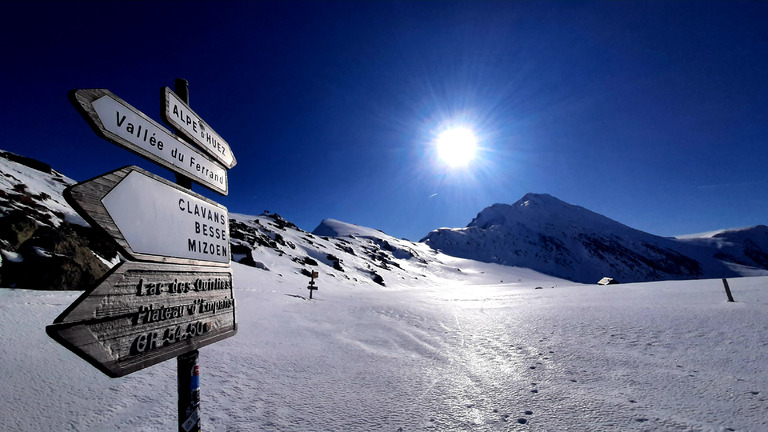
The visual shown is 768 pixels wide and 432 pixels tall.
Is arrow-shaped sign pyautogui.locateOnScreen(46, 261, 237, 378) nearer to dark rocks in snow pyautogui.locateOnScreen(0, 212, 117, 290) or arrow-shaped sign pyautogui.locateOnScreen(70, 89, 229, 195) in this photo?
arrow-shaped sign pyautogui.locateOnScreen(70, 89, 229, 195)

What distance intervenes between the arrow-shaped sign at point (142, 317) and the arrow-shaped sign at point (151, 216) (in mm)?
128

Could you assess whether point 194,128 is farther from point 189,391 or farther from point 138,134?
point 189,391

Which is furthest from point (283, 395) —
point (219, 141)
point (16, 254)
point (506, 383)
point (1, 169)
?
point (1, 169)

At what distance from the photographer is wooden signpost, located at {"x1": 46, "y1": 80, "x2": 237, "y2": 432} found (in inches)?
66.8

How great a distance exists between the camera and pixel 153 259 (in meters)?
2.07

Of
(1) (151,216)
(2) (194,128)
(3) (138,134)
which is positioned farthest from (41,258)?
(1) (151,216)

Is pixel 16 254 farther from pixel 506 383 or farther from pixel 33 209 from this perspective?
pixel 506 383

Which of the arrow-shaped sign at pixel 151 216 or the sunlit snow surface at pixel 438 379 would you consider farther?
the sunlit snow surface at pixel 438 379

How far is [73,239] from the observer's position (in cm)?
961

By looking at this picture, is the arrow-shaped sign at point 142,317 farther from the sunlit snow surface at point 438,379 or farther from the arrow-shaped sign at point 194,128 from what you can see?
the sunlit snow surface at point 438,379

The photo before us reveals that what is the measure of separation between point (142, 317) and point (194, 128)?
1980 mm

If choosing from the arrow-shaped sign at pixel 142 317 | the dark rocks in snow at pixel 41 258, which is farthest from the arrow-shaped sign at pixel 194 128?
the dark rocks in snow at pixel 41 258

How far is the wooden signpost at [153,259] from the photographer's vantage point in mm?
1697

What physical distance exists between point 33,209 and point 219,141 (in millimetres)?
14331
